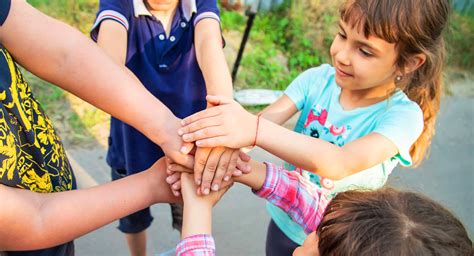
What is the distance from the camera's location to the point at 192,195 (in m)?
1.20

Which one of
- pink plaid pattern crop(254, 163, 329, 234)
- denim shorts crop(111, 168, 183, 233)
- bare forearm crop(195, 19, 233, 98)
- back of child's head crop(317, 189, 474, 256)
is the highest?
bare forearm crop(195, 19, 233, 98)

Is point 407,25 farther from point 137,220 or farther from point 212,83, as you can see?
point 137,220

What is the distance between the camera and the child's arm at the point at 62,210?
915 millimetres

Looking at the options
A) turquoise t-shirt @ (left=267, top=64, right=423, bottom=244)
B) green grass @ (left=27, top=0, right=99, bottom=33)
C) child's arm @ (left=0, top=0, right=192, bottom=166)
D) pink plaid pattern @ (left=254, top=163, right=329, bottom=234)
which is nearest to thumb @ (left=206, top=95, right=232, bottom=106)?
child's arm @ (left=0, top=0, right=192, bottom=166)

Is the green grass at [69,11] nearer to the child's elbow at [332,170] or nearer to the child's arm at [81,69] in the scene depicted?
the child's arm at [81,69]

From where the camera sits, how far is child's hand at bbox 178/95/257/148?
1186mm

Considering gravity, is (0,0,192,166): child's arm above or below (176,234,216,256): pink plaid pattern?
above

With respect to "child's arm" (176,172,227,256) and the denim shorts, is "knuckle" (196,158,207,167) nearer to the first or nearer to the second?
"child's arm" (176,172,227,256)

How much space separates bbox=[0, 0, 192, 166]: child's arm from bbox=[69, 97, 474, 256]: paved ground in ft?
3.99

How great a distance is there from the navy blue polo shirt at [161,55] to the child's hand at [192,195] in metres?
0.42

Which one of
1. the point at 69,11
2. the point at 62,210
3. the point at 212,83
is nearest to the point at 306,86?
the point at 212,83

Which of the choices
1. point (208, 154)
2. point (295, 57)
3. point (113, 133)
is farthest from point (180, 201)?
point (295, 57)

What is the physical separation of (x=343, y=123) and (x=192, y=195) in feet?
1.66

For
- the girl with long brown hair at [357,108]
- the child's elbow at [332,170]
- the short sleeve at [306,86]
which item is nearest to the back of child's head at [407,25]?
the girl with long brown hair at [357,108]
